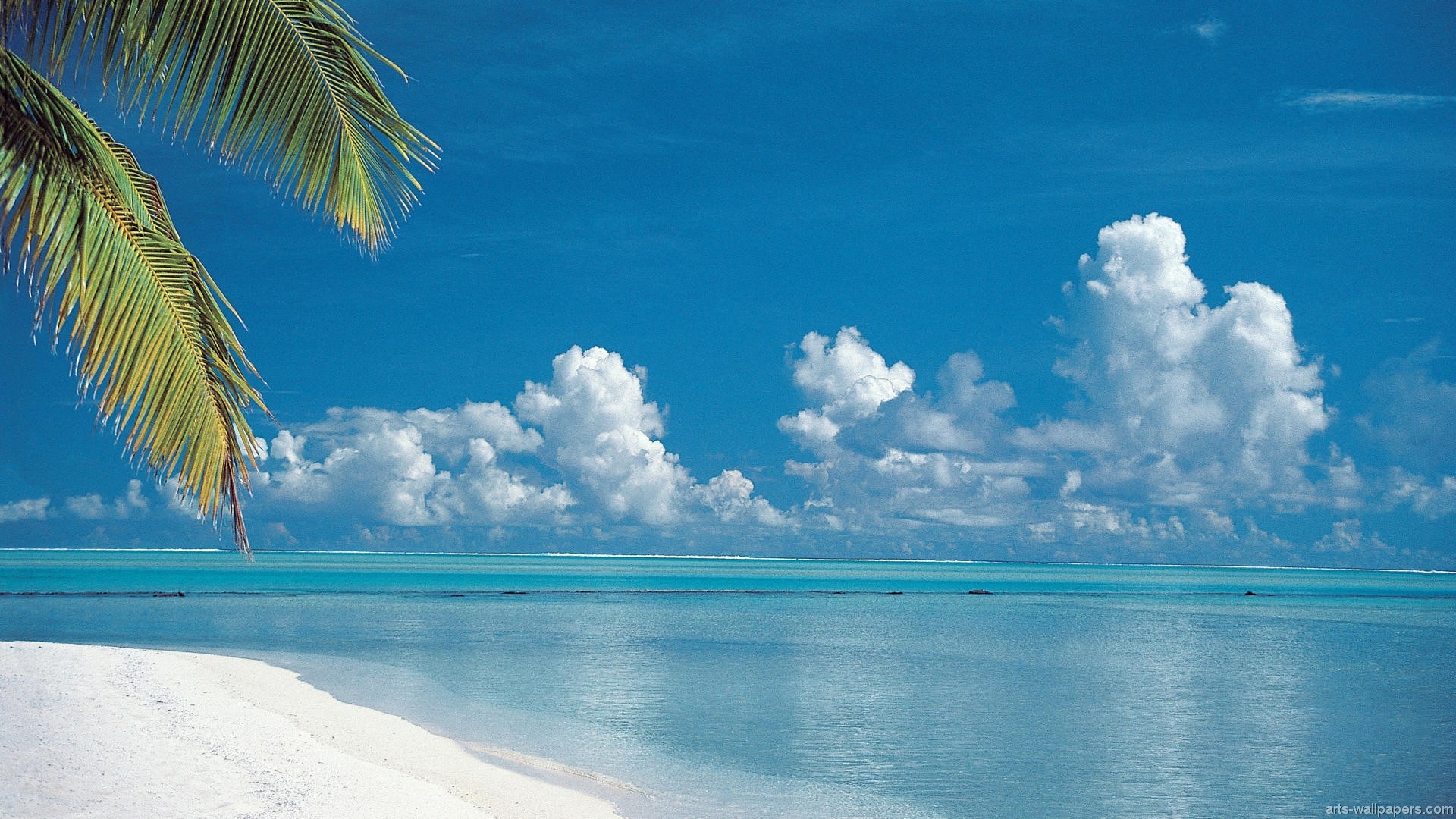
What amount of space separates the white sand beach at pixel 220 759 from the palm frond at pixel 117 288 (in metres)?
5.01

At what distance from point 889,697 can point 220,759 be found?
44.3ft

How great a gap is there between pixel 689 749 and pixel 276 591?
2208 inches

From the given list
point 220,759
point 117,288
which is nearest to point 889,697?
point 220,759

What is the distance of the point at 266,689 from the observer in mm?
18547

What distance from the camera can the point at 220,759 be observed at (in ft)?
35.8

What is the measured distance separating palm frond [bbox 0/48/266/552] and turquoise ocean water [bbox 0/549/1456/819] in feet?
25.4

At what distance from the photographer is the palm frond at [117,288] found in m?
4.72

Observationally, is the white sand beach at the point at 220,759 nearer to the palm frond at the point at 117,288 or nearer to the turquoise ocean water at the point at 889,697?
the turquoise ocean water at the point at 889,697

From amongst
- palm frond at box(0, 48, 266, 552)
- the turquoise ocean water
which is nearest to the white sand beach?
the turquoise ocean water

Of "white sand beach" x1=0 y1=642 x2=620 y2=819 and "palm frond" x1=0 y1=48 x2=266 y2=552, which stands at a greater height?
"palm frond" x1=0 y1=48 x2=266 y2=552

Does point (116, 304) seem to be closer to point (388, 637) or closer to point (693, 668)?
point (693, 668)

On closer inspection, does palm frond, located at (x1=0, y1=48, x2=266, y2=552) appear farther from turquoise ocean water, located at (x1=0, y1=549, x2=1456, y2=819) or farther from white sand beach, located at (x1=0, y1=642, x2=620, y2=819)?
turquoise ocean water, located at (x1=0, y1=549, x2=1456, y2=819)

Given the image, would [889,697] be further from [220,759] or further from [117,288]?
[117,288]

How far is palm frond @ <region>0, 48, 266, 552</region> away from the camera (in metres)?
4.72
